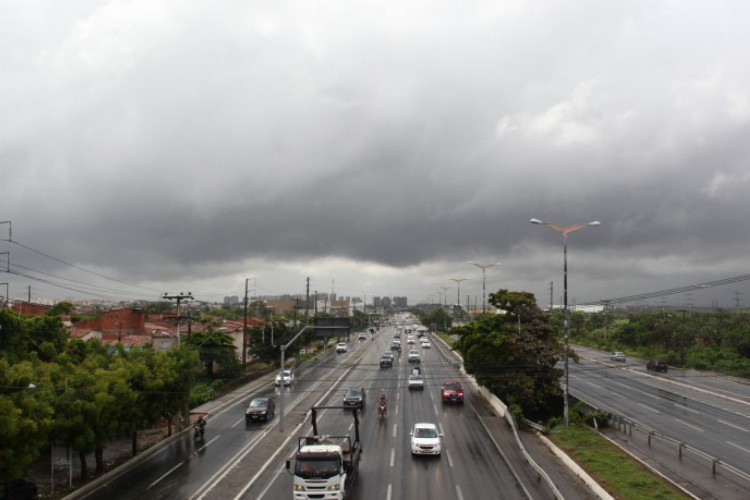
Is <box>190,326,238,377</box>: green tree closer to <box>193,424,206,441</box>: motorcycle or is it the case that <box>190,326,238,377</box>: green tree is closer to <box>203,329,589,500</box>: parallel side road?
<box>203,329,589,500</box>: parallel side road

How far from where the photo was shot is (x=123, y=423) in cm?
2806

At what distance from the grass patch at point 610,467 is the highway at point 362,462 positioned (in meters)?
2.19

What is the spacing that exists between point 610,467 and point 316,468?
1423 centimetres

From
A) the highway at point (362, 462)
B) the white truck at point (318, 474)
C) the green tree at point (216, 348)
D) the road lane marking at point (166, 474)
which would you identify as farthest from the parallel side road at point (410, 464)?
the green tree at point (216, 348)

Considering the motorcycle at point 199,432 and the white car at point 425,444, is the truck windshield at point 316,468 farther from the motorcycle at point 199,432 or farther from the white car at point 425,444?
the motorcycle at point 199,432

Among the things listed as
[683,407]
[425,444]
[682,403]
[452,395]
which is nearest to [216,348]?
[452,395]

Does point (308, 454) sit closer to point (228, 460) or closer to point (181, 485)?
point (181, 485)

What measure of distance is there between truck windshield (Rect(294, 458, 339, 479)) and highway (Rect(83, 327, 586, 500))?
3064mm

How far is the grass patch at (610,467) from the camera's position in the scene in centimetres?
2291

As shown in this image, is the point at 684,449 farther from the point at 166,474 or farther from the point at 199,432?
the point at 199,432

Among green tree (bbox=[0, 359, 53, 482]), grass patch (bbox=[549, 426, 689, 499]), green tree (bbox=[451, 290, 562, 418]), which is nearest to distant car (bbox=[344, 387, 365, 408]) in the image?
green tree (bbox=[451, 290, 562, 418])

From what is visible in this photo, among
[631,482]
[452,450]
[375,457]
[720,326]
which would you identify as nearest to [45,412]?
[375,457]

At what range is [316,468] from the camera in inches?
839

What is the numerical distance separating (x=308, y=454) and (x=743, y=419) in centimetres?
3708
